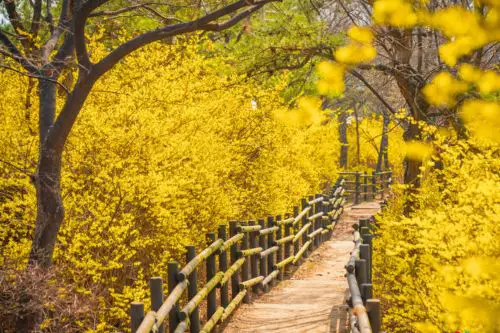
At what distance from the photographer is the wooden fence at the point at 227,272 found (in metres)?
5.65

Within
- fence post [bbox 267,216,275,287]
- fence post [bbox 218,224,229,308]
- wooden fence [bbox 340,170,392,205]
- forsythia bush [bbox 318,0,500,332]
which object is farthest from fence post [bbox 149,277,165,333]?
wooden fence [bbox 340,170,392,205]

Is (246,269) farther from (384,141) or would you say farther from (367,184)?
(384,141)

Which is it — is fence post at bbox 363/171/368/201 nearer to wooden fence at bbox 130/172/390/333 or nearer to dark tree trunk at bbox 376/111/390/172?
dark tree trunk at bbox 376/111/390/172

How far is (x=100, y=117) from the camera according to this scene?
26.9 ft

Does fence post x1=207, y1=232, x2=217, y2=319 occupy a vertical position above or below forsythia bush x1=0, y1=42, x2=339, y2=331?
below

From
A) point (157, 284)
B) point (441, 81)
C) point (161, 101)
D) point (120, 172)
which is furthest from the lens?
point (161, 101)

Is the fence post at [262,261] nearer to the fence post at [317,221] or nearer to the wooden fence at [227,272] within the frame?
the wooden fence at [227,272]

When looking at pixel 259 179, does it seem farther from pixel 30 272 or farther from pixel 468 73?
pixel 468 73

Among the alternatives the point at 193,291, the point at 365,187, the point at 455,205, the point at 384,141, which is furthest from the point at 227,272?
the point at 384,141

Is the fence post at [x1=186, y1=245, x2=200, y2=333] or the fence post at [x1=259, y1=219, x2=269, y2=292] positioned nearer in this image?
the fence post at [x1=186, y1=245, x2=200, y2=333]

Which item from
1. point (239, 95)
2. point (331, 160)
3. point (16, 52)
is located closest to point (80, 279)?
point (16, 52)

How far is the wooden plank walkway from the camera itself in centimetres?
807

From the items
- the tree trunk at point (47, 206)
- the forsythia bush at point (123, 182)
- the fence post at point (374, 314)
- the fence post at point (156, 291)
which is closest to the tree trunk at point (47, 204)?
the tree trunk at point (47, 206)

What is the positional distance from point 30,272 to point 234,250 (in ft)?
12.4
